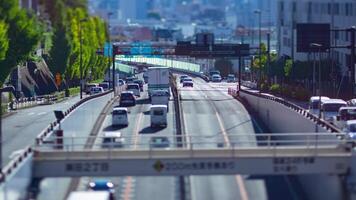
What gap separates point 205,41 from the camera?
76.8 m

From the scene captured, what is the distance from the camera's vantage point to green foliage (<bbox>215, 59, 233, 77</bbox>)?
87.6 metres

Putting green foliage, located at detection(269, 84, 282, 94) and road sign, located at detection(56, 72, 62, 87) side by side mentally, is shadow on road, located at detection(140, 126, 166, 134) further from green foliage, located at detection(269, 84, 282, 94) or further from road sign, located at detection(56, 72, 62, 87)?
road sign, located at detection(56, 72, 62, 87)

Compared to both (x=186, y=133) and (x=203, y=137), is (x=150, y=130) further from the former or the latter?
(x=203, y=137)

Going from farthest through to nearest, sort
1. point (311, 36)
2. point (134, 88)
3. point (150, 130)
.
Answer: point (134, 88) → point (311, 36) → point (150, 130)

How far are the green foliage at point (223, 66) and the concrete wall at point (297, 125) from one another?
949 inches

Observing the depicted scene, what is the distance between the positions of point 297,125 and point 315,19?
40950 millimetres

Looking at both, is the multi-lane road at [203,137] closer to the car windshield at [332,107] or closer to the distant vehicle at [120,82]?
the car windshield at [332,107]

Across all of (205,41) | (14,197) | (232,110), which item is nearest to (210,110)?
(232,110)

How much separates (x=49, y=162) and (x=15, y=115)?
83.1 feet

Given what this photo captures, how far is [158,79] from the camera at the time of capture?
61625 mm

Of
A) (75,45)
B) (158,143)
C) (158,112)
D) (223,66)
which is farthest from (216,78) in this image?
(158,143)

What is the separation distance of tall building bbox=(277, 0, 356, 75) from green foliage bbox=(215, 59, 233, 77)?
4.44 meters

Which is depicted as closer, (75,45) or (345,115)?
(345,115)

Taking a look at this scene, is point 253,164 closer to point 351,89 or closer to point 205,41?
point 351,89
